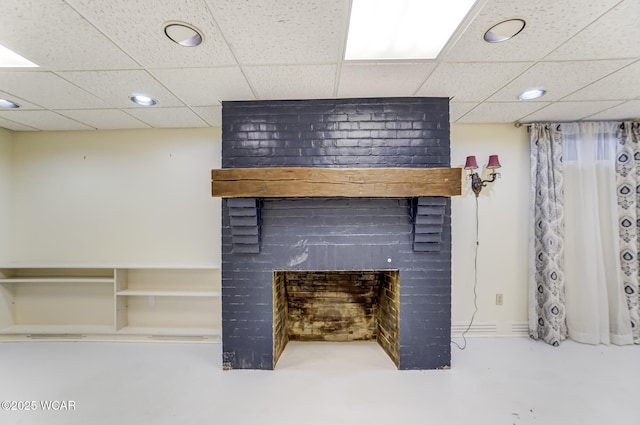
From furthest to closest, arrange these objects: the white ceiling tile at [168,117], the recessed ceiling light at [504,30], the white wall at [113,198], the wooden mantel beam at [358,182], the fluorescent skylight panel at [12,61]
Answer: the white wall at [113,198] → the white ceiling tile at [168,117] → the wooden mantel beam at [358,182] → the fluorescent skylight panel at [12,61] → the recessed ceiling light at [504,30]

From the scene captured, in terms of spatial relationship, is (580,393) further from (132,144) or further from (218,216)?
(132,144)

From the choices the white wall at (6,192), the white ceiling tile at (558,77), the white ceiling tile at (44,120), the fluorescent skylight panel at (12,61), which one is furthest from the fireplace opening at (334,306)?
the white wall at (6,192)

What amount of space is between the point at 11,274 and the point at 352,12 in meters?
4.45

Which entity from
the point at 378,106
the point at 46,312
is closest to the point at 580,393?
the point at 378,106

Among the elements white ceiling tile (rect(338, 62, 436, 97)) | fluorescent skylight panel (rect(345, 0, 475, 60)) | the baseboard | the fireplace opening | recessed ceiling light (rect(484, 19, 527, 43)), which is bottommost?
the baseboard

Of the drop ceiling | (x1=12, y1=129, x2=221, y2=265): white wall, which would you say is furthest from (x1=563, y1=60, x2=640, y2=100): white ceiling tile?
(x1=12, y1=129, x2=221, y2=265): white wall

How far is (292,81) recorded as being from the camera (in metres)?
2.07

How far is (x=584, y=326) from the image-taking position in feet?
9.21

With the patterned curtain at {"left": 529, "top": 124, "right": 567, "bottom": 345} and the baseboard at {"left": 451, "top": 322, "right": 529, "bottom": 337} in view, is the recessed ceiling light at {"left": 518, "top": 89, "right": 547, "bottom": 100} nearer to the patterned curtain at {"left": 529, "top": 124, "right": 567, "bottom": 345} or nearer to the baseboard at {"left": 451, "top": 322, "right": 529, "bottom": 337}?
the patterned curtain at {"left": 529, "top": 124, "right": 567, "bottom": 345}

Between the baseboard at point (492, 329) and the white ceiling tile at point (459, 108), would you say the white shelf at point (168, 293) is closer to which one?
the baseboard at point (492, 329)

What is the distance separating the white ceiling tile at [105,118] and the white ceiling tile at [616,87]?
4.07 m

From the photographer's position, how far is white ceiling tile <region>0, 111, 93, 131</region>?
266 centimetres

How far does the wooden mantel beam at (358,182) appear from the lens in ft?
7.15

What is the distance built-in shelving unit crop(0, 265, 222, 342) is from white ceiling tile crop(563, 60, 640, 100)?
3755mm
